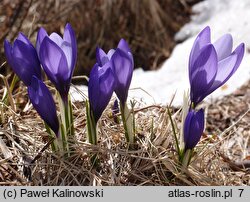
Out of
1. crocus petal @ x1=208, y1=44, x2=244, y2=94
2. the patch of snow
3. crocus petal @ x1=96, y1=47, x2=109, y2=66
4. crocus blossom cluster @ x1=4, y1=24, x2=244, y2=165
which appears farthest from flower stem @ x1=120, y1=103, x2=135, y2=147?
the patch of snow

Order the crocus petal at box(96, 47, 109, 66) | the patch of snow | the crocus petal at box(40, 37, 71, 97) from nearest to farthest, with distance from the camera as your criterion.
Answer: the crocus petal at box(40, 37, 71, 97) → the crocus petal at box(96, 47, 109, 66) → the patch of snow

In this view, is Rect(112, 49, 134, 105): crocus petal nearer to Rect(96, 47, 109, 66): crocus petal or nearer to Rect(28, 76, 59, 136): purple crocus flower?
Rect(96, 47, 109, 66): crocus petal

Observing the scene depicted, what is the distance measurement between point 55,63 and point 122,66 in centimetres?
18

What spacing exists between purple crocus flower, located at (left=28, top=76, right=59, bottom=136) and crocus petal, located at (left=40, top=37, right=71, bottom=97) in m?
0.04

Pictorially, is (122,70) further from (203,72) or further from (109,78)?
(203,72)

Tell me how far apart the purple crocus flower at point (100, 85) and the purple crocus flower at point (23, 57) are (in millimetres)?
166

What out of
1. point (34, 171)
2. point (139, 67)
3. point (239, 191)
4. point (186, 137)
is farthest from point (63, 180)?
point (139, 67)

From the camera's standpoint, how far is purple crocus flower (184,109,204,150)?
1506mm

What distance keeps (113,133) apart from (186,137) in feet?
0.91

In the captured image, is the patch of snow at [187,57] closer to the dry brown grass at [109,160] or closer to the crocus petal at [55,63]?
the dry brown grass at [109,160]

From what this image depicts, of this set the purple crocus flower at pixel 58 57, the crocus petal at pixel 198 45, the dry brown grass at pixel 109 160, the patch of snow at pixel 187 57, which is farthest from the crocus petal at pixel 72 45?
the patch of snow at pixel 187 57

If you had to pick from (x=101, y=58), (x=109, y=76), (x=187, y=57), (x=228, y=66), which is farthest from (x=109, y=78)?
(x=187, y=57)

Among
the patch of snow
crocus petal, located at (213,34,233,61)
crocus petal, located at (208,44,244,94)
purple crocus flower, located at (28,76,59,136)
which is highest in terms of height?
crocus petal, located at (213,34,233,61)

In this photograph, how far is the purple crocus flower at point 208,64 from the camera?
1.49 meters
